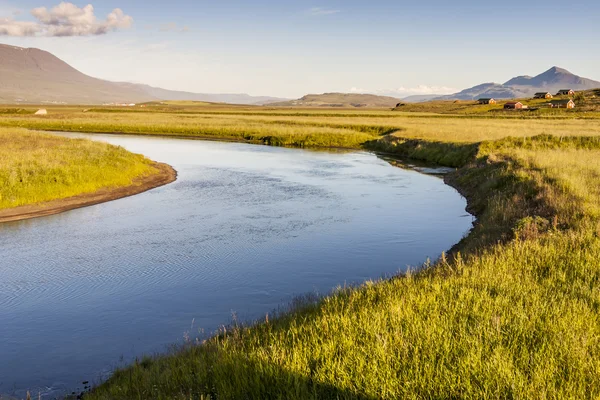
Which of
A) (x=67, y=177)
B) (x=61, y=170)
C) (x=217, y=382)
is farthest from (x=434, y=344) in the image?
(x=61, y=170)

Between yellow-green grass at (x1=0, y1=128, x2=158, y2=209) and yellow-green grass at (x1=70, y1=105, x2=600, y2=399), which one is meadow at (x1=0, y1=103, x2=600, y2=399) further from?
yellow-green grass at (x1=0, y1=128, x2=158, y2=209)

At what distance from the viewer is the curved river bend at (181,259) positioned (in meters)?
10.2

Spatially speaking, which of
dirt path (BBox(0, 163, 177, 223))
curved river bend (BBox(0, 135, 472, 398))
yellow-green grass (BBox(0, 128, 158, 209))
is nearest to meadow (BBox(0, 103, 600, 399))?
curved river bend (BBox(0, 135, 472, 398))

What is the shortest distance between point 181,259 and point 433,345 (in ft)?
37.6

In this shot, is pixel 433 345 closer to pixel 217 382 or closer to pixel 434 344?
pixel 434 344

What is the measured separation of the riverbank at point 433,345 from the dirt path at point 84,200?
1660 cm

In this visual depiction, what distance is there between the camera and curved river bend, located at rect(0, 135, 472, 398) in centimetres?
1017

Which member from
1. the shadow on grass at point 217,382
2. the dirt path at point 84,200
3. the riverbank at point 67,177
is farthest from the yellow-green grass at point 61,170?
the shadow on grass at point 217,382

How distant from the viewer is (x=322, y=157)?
47.2 meters

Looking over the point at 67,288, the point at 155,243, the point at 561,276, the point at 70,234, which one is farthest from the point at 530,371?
the point at 70,234

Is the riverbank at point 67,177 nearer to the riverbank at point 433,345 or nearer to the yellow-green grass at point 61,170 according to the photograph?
the yellow-green grass at point 61,170

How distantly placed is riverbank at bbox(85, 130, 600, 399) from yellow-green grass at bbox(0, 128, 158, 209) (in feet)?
61.9

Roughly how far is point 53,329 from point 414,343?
8742 mm

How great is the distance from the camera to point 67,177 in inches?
1023
